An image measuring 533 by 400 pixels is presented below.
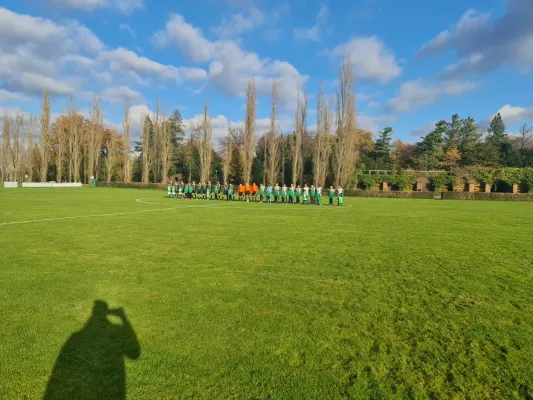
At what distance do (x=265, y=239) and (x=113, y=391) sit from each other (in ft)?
21.6

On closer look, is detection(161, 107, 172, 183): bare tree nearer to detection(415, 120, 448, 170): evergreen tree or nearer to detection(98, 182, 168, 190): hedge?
detection(98, 182, 168, 190): hedge

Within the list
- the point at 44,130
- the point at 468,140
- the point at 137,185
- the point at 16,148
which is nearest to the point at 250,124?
the point at 137,185

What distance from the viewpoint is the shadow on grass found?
277 centimetres

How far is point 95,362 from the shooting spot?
316 centimetres

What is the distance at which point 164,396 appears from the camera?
107 inches

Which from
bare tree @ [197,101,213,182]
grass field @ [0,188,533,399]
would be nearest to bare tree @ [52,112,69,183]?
bare tree @ [197,101,213,182]

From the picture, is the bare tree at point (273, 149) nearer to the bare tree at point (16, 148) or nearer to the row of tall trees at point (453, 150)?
the row of tall trees at point (453, 150)

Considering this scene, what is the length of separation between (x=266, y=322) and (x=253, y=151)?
142 feet

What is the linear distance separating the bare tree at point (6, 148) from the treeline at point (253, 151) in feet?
0.48

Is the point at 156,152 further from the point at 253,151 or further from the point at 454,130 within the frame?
the point at 454,130

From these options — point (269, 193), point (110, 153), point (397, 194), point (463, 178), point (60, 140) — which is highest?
point (60, 140)

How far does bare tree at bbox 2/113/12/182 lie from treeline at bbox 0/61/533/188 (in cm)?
15

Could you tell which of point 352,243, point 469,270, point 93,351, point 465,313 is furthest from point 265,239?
point 93,351

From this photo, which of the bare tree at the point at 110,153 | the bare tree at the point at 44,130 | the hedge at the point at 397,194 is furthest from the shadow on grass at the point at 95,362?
the bare tree at the point at 44,130
